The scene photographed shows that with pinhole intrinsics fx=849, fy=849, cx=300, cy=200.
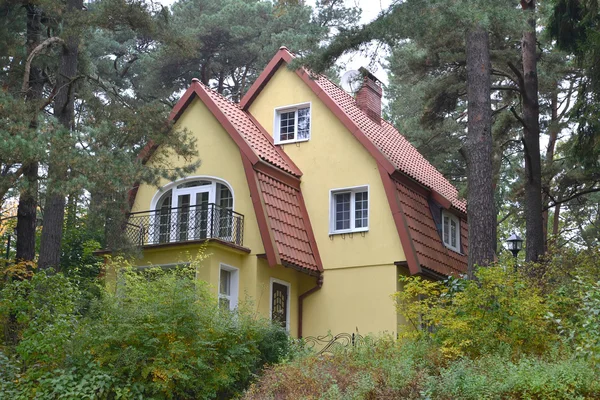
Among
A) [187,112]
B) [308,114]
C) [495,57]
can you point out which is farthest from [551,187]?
[187,112]

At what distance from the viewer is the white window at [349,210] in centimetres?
2132

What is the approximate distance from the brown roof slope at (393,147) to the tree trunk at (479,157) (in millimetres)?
4150

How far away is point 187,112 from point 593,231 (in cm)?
1756

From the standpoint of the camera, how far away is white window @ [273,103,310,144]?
22.6 meters

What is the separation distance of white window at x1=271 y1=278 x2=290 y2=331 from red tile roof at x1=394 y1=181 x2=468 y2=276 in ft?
11.1

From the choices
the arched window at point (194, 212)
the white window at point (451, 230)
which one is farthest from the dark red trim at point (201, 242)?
the white window at point (451, 230)

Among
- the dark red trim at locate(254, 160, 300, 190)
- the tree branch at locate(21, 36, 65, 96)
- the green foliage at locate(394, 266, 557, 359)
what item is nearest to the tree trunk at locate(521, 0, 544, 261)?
the dark red trim at locate(254, 160, 300, 190)

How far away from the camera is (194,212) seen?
824 inches

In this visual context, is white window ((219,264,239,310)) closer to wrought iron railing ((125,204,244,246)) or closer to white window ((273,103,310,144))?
wrought iron railing ((125,204,244,246))

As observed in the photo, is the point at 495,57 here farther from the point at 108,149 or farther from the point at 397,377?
the point at 397,377

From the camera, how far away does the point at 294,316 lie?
21.0 m

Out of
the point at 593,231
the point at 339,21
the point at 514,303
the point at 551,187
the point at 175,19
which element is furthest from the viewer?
the point at 175,19

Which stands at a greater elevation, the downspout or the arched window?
the arched window

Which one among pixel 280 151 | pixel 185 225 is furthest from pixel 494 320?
pixel 280 151
